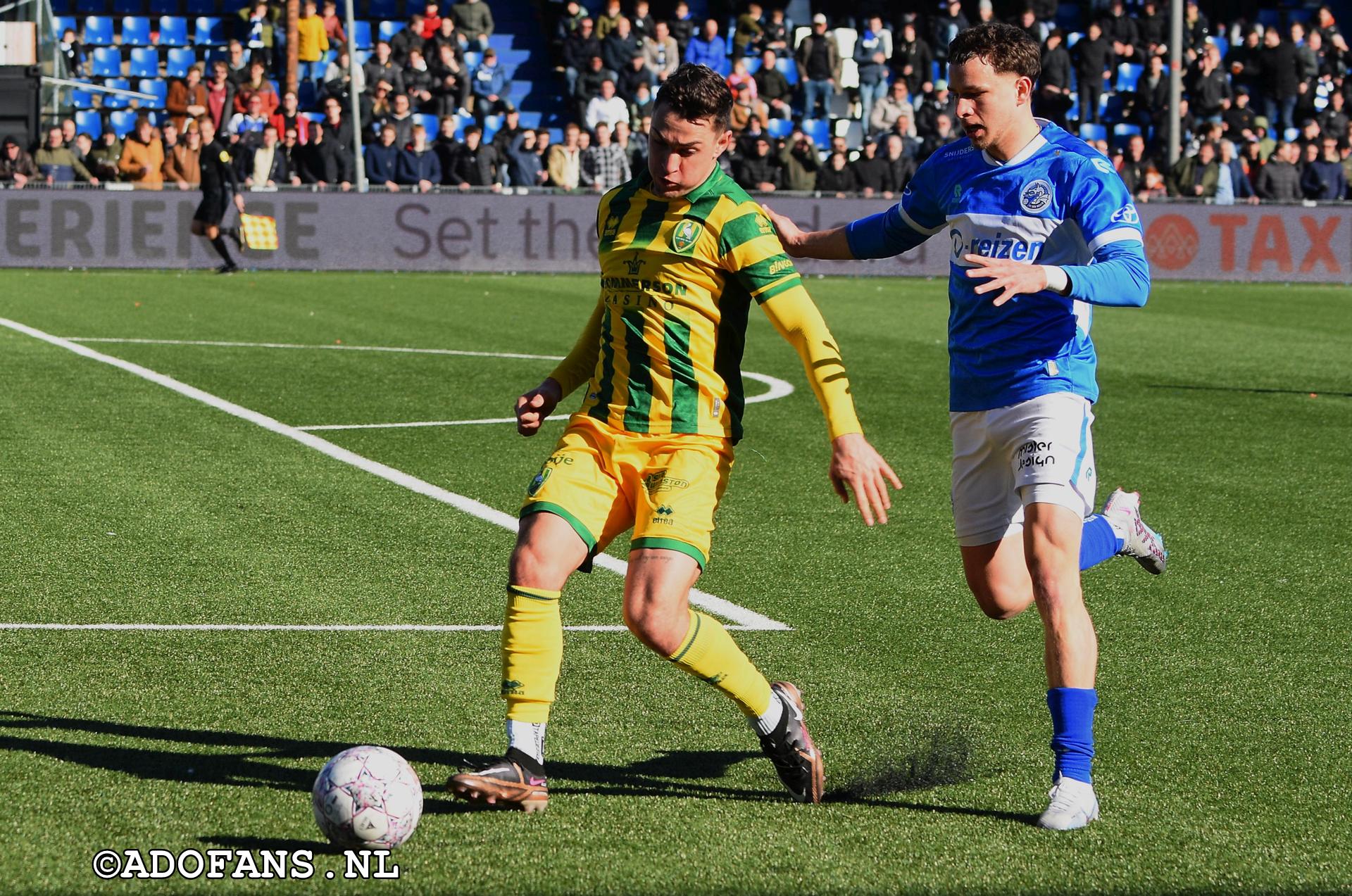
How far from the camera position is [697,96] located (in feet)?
15.4

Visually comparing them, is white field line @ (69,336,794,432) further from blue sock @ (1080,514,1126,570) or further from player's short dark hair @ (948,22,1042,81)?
player's short dark hair @ (948,22,1042,81)

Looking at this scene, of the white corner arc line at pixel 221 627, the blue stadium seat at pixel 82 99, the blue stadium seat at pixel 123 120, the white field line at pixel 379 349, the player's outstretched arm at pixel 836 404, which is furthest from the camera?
the blue stadium seat at pixel 82 99

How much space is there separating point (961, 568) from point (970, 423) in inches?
97.5

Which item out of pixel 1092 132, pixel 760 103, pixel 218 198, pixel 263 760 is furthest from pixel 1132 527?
pixel 1092 132

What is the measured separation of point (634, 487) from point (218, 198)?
64.6 ft

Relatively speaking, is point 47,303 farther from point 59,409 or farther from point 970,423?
point 970,423

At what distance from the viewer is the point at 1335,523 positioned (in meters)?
8.68

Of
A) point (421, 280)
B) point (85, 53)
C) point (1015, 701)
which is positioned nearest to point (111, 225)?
point (421, 280)

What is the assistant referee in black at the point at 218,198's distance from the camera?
23.2 metres

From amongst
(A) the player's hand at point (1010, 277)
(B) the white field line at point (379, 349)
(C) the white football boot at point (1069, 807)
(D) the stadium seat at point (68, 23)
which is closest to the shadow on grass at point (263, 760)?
(C) the white football boot at point (1069, 807)

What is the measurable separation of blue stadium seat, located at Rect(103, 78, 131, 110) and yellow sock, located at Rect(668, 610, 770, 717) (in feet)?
89.1

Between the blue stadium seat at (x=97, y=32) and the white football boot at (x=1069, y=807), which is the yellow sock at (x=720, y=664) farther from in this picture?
the blue stadium seat at (x=97, y=32)

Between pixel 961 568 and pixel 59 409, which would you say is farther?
pixel 59 409

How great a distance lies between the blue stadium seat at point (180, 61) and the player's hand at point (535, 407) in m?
27.7
